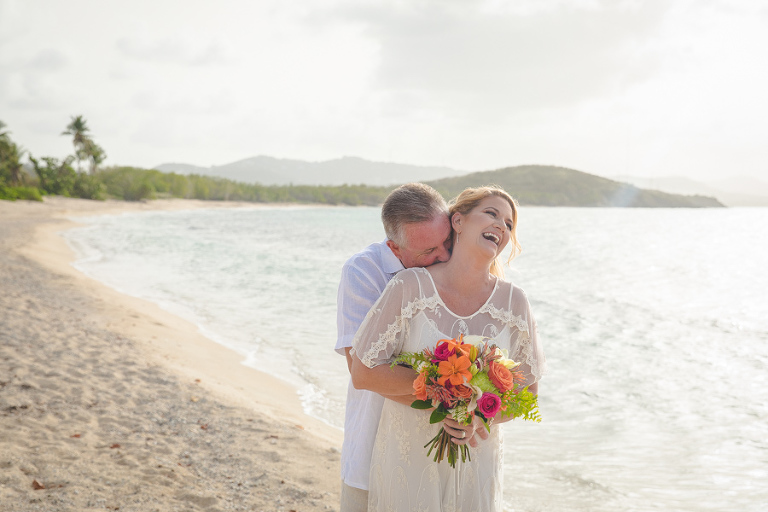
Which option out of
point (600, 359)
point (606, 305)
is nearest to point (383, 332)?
point (600, 359)

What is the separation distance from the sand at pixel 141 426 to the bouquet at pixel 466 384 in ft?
9.04

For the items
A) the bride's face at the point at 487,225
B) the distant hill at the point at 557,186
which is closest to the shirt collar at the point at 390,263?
the bride's face at the point at 487,225

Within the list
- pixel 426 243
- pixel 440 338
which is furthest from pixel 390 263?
pixel 440 338

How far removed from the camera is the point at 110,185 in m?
71.6

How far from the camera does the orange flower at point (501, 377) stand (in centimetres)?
209

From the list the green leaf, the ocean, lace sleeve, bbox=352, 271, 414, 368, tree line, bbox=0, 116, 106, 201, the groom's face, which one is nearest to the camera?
the green leaf

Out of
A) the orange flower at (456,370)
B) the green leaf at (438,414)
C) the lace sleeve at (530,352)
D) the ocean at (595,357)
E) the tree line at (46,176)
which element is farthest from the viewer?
the tree line at (46,176)

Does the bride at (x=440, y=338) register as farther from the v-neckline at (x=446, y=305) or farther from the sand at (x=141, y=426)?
the sand at (x=141, y=426)

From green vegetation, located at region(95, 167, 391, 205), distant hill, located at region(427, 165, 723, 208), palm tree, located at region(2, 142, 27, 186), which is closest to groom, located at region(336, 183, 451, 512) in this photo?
green vegetation, located at region(95, 167, 391, 205)

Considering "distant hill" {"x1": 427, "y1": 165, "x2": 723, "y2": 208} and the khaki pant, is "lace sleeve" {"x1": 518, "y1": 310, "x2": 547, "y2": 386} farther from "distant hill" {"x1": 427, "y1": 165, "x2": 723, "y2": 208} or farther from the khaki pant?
"distant hill" {"x1": 427, "y1": 165, "x2": 723, "y2": 208}

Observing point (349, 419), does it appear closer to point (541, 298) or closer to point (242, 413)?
point (242, 413)

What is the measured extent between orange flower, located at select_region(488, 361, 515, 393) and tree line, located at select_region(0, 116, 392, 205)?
169 feet

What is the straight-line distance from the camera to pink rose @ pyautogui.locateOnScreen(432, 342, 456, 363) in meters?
2.09

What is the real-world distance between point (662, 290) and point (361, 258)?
2201 cm
